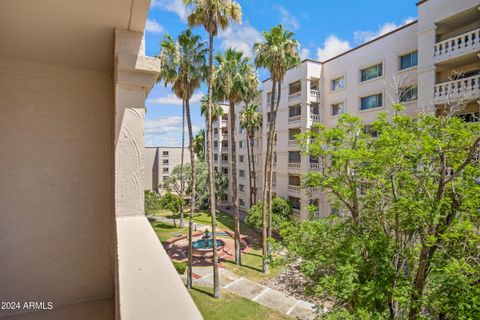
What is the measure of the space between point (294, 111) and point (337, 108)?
4122mm

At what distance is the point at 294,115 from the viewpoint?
77.5 ft

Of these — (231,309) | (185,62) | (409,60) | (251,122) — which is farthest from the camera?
(251,122)

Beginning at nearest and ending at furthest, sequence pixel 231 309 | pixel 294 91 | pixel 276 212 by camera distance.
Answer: pixel 231 309, pixel 276 212, pixel 294 91

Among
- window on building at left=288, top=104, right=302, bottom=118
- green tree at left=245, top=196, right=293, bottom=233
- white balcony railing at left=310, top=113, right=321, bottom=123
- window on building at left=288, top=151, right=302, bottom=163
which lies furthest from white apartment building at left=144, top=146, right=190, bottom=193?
white balcony railing at left=310, top=113, right=321, bottom=123

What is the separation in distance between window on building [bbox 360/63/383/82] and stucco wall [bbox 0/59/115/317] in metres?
18.3

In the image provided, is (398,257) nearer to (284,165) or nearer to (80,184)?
(80,184)

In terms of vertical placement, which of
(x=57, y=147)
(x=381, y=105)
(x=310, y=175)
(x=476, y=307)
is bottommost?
(x=476, y=307)

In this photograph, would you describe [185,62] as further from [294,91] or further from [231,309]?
[231,309]

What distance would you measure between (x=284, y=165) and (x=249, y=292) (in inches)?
504

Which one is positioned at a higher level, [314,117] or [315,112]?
[315,112]

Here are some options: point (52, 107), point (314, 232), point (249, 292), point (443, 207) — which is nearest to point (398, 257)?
point (443, 207)

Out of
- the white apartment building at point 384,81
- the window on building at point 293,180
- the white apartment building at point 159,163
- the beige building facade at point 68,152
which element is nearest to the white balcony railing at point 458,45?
the white apartment building at point 384,81

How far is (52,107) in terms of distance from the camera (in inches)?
126

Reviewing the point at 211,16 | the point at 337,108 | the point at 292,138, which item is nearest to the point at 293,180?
the point at 292,138
